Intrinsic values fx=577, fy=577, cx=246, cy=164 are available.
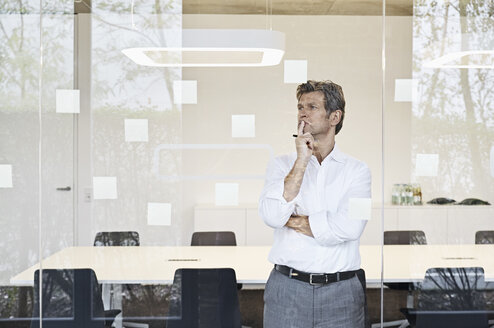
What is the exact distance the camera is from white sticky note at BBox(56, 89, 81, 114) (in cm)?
350

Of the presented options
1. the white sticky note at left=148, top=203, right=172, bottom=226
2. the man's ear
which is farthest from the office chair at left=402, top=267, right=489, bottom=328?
the white sticky note at left=148, top=203, right=172, bottom=226

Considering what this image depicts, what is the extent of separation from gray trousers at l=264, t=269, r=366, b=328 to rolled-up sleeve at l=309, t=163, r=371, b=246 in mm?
206

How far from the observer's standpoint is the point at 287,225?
2787 millimetres

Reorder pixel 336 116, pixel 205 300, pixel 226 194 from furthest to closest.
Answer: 1. pixel 226 194
2. pixel 205 300
3. pixel 336 116

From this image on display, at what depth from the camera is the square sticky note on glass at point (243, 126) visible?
3451 millimetres

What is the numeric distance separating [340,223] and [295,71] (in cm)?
112

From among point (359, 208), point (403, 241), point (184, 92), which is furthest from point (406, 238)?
point (184, 92)

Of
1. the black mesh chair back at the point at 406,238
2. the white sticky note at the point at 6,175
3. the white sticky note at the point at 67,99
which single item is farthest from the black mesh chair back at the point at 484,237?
the white sticky note at the point at 6,175

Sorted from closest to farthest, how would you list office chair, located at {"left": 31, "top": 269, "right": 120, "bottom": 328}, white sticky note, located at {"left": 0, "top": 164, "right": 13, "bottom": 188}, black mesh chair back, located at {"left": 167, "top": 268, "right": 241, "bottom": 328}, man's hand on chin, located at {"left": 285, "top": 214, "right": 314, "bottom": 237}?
man's hand on chin, located at {"left": 285, "top": 214, "right": 314, "bottom": 237}
black mesh chair back, located at {"left": 167, "top": 268, "right": 241, "bottom": 328}
office chair, located at {"left": 31, "top": 269, "right": 120, "bottom": 328}
white sticky note, located at {"left": 0, "top": 164, "right": 13, "bottom": 188}

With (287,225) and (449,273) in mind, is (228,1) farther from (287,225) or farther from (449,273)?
(449,273)

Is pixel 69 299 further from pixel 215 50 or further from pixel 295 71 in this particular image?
pixel 295 71

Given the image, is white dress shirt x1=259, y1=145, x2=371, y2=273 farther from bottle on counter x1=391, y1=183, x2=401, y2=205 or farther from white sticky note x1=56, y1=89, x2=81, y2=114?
white sticky note x1=56, y1=89, x2=81, y2=114

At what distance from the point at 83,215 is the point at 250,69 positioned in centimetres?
135

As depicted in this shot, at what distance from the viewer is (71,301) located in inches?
135
